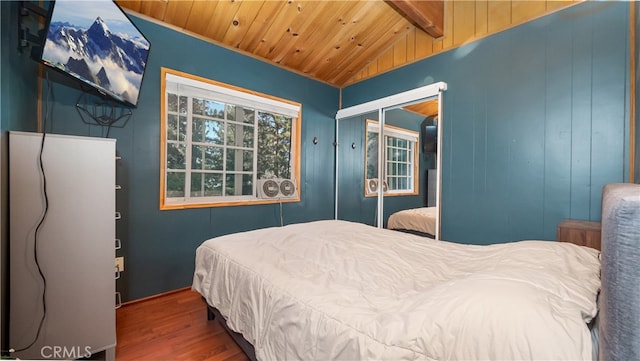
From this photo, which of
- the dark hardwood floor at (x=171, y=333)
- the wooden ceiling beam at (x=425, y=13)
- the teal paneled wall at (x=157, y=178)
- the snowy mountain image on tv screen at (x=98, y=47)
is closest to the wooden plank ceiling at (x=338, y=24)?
the wooden ceiling beam at (x=425, y=13)

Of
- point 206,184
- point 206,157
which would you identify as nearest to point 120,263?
point 206,184

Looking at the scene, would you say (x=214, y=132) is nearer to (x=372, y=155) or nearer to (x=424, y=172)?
(x=372, y=155)

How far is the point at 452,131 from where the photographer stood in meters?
2.78

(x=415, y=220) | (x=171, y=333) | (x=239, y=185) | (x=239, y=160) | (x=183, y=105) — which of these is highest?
(x=183, y=105)

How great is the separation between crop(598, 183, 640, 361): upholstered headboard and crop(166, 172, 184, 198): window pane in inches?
119

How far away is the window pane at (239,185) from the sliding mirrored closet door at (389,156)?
1403mm

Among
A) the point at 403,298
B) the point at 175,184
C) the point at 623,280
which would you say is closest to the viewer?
the point at 623,280

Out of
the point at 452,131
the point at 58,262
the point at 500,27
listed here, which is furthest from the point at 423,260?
the point at 500,27

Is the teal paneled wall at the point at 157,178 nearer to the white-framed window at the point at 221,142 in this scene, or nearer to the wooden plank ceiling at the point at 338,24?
the white-framed window at the point at 221,142

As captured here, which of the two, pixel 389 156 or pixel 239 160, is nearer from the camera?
pixel 239 160

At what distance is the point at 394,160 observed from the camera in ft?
10.8

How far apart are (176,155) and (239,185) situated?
785mm

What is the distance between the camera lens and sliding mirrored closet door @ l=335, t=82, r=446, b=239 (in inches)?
115

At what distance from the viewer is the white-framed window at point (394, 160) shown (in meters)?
3.08
